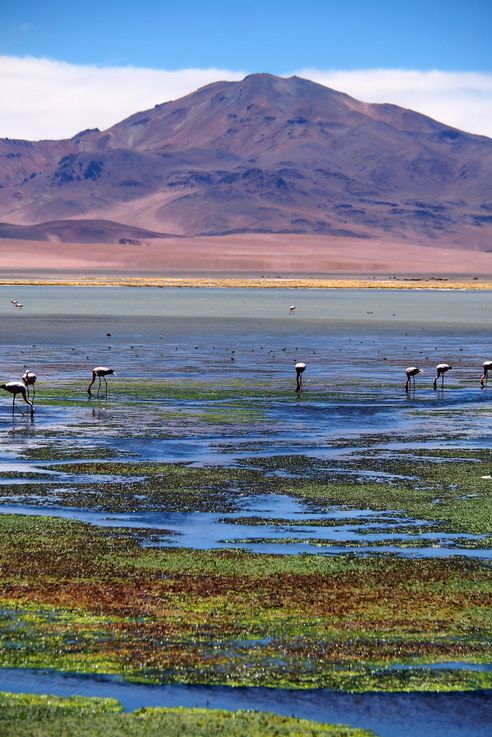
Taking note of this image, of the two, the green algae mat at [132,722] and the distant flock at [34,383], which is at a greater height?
the distant flock at [34,383]

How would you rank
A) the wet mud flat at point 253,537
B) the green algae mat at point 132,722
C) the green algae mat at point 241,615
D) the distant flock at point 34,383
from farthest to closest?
the distant flock at point 34,383 → the wet mud flat at point 253,537 → the green algae mat at point 241,615 → the green algae mat at point 132,722

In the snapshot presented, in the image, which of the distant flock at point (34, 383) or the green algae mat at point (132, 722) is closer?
the green algae mat at point (132, 722)

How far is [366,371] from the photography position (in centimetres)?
3603

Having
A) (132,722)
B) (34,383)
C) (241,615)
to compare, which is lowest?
(132,722)

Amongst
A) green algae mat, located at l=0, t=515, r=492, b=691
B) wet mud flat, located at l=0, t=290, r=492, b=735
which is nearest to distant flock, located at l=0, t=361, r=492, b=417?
wet mud flat, located at l=0, t=290, r=492, b=735

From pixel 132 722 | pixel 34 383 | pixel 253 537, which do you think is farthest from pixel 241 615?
pixel 34 383

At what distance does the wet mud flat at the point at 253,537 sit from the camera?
1018cm

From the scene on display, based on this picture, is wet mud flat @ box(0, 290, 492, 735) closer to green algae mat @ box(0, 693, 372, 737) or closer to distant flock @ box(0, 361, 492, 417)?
green algae mat @ box(0, 693, 372, 737)

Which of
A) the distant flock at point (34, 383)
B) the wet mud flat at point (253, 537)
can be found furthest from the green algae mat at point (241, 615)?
the distant flock at point (34, 383)

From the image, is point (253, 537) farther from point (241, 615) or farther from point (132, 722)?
point (132, 722)

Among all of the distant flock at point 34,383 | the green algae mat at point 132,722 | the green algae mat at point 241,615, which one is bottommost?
the green algae mat at point 132,722

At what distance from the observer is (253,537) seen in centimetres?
1430

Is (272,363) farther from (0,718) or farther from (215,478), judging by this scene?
(0,718)

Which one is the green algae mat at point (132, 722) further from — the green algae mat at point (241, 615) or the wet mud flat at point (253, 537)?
the green algae mat at point (241, 615)
